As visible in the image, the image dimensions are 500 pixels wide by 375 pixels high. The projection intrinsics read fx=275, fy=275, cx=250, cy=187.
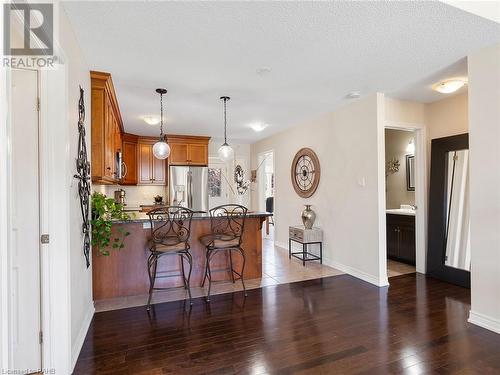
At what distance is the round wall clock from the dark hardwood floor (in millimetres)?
2022

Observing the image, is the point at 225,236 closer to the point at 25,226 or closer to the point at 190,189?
the point at 25,226

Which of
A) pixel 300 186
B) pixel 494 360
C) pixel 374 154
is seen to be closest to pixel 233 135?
pixel 300 186

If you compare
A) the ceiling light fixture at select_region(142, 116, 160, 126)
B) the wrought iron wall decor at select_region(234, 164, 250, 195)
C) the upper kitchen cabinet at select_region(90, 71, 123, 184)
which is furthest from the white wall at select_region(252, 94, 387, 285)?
the upper kitchen cabinet at select_region(90, 71, 123, 184)

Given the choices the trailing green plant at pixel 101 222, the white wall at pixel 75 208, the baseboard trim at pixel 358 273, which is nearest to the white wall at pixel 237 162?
the baseboard trim at pixel 358 273

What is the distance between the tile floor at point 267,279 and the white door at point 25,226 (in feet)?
3.61

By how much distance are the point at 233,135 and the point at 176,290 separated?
3740mm

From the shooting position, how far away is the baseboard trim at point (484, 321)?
232 centimetres

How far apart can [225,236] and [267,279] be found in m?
0.95

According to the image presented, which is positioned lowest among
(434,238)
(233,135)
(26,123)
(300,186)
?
(434,238)

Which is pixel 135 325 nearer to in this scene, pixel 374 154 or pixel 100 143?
pixel 100 143

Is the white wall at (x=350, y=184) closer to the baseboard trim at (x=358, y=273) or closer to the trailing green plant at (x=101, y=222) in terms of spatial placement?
the baseboard trim at (x=358, y=273)

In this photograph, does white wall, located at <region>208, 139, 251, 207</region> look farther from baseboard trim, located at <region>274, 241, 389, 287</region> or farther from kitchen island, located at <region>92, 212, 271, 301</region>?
kitchen island, located at <region>92, 212, 271, 301</region>

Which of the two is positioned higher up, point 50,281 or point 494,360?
point 50,281

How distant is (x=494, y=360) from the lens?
1950 millimetres
